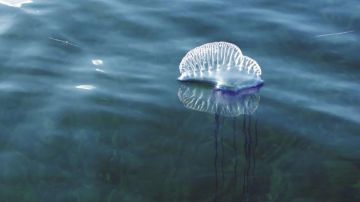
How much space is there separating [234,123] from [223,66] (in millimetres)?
468

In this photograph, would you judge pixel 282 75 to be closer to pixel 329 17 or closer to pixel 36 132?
pixel 329 17

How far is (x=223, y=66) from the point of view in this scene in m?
4.55

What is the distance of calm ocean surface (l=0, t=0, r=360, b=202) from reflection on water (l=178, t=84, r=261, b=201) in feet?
0.03

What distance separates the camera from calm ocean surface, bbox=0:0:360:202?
4.38 metres

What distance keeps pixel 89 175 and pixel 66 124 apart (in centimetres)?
51

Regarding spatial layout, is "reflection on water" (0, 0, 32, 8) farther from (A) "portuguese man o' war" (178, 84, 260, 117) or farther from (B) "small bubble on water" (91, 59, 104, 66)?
(A) "portuguese man o' war" (178, 84, 260, 117)

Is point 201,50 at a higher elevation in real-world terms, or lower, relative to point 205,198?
higher

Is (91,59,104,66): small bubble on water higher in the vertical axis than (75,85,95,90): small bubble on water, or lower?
higher

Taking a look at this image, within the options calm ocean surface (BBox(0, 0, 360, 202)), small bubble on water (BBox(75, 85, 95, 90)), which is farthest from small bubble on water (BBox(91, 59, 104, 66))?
small bubble on water (BBox(75, 85, 95, 90))

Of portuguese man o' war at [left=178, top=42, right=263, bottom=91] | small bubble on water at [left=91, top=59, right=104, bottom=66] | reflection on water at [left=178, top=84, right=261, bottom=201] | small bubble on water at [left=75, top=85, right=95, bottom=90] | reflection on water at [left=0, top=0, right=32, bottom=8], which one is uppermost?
reflection on water at [left=0, top=0, right=32, bottom=8]

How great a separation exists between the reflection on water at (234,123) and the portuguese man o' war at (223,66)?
0.24 ft

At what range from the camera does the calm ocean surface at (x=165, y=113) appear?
4.38 m

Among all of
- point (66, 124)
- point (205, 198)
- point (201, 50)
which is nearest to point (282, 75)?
point (201, 50)

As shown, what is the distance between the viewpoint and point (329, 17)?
5883mm
